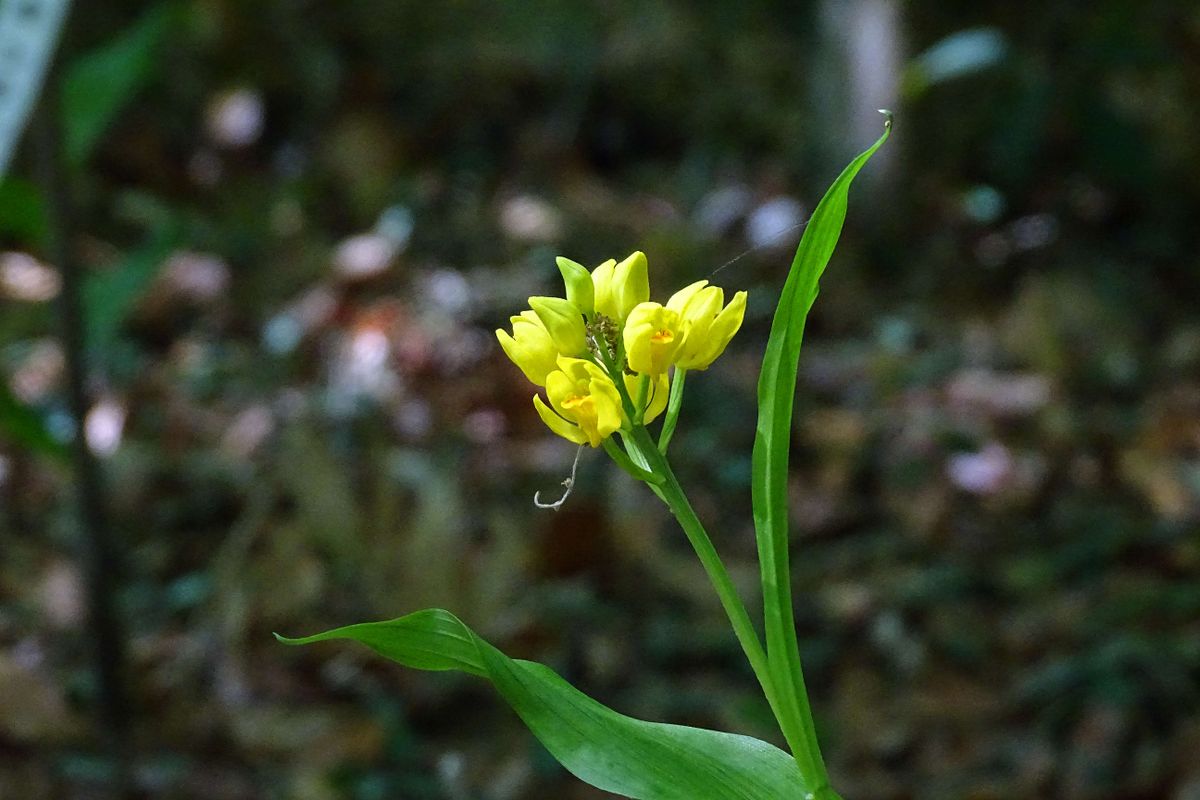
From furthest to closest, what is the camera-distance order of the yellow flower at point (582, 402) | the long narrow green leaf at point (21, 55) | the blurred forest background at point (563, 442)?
the blurred forest background at point (563, 442), the long narrow green leaf at point (21, 55), the yellow flower at point (582, 402)

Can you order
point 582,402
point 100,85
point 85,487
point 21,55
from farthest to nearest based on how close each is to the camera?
point 100,85, point 85,487, point 21,55, point 582,402

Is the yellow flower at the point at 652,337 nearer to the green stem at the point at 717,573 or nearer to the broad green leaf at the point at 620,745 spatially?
the green stem at the point at 717,573

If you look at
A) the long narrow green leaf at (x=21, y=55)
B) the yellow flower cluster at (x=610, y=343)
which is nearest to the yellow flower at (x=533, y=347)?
the yellow flower cluster at (x=610, y=343)

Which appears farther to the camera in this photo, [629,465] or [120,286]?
[120,286]

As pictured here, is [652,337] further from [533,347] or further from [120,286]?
[120,286]

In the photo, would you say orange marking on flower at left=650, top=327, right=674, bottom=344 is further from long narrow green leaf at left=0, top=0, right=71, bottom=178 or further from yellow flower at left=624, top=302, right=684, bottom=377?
long narrow green leaf at left=0, top=0, right=71, bottom=178

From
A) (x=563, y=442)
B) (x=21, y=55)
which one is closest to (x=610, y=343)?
(x=21, y=55)

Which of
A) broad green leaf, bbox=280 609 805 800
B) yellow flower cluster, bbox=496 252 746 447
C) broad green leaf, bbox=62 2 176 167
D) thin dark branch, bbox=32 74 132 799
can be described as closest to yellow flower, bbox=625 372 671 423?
yellow flower cluster, bbox=496 252 746 447
